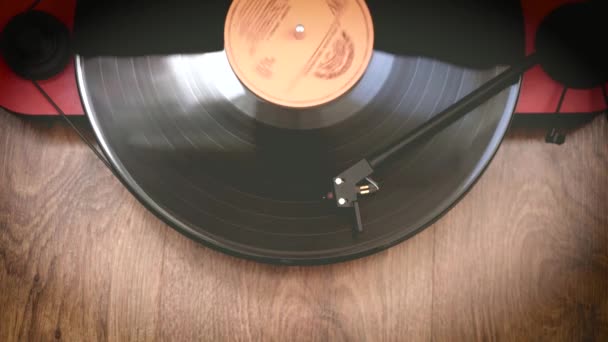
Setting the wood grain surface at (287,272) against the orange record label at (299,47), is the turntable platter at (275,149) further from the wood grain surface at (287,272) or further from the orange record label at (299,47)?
the wood grain surface at (287,272)

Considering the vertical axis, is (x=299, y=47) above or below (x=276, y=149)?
above

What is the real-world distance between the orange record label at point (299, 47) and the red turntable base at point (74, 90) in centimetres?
23

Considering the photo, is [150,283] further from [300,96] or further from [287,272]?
[300,96]

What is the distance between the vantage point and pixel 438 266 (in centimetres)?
88

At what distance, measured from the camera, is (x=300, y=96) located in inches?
31.4

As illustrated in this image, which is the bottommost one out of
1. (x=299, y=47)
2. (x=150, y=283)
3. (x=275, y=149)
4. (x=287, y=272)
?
(x=150, y=283)

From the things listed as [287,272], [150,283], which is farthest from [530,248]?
[150,283]

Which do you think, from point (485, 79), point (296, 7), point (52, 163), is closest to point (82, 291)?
point (52, 163)

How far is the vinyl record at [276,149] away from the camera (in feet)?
2.43

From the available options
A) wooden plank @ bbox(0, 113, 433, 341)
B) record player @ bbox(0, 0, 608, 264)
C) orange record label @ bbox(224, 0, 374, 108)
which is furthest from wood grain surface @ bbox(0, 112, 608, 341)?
orange record label @ bbox(224, 0, 374, 108)

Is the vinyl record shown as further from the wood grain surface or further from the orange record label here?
the wood grain surface

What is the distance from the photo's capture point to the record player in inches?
29.2

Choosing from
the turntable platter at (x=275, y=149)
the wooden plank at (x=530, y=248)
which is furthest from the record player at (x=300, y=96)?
the wooden plank at (x=530, y=248)

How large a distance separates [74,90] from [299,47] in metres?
0.33
